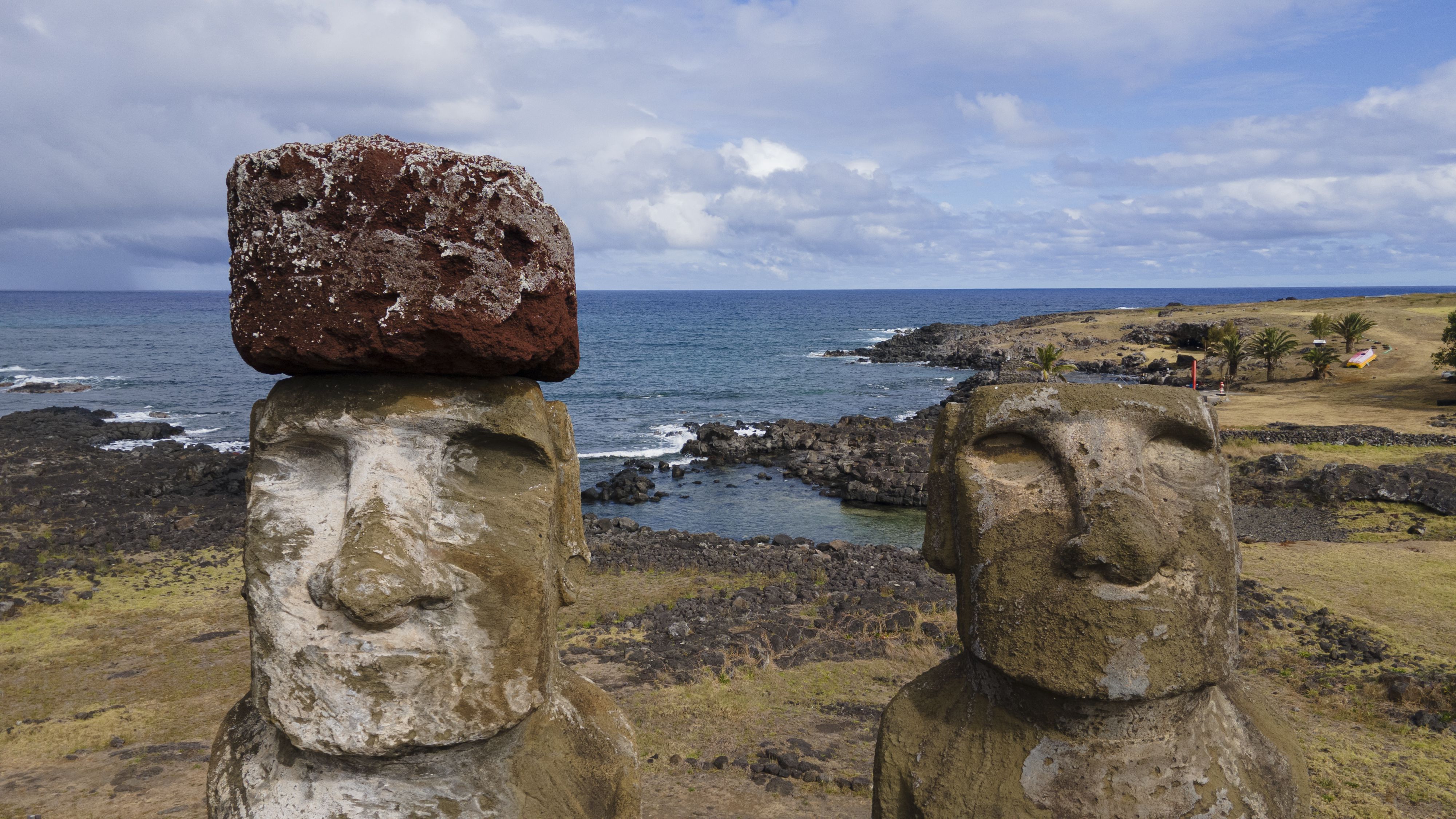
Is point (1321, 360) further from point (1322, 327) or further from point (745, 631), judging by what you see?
point (745, 631)

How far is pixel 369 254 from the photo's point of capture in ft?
11.1


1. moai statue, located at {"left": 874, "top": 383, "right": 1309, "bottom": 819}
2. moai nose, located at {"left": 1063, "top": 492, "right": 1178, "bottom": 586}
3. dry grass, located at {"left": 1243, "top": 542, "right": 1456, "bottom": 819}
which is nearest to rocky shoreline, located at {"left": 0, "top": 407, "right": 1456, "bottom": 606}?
dry grass, located at {"left": 1243, "top": 542, "right": 1456, "bottom": 819}

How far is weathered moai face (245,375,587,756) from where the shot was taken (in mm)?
3373

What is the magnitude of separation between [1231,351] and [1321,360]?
3.31 metres

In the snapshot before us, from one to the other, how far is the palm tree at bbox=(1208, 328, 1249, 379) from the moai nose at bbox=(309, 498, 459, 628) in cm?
4225

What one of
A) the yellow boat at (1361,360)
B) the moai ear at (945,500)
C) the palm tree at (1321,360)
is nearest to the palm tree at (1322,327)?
the yellow boat at (1361,360)

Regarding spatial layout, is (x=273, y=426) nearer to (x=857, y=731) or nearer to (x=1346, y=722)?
(x=857, y=731)

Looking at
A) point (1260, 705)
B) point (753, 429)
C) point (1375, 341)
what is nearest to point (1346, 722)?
point (1260, 705)

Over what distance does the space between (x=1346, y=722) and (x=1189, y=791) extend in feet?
21.0

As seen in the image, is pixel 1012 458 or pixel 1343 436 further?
pixel 1343 436

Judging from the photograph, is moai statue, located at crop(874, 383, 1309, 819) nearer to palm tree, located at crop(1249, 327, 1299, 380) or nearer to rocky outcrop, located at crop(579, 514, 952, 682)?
rocky outcrop, located at crop(579, 514, 952, 682)

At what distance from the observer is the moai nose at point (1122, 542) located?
136 inches

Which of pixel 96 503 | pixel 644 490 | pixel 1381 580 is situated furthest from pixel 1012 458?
pixel 96 503

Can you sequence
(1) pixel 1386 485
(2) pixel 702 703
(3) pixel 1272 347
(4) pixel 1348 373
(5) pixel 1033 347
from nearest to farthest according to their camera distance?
(2) pixel 702 703 < (1) pixel 1386 485 < (4) pixel 1348 373 < (3) pixel 1272 347 < (5) pixel 1033 347
